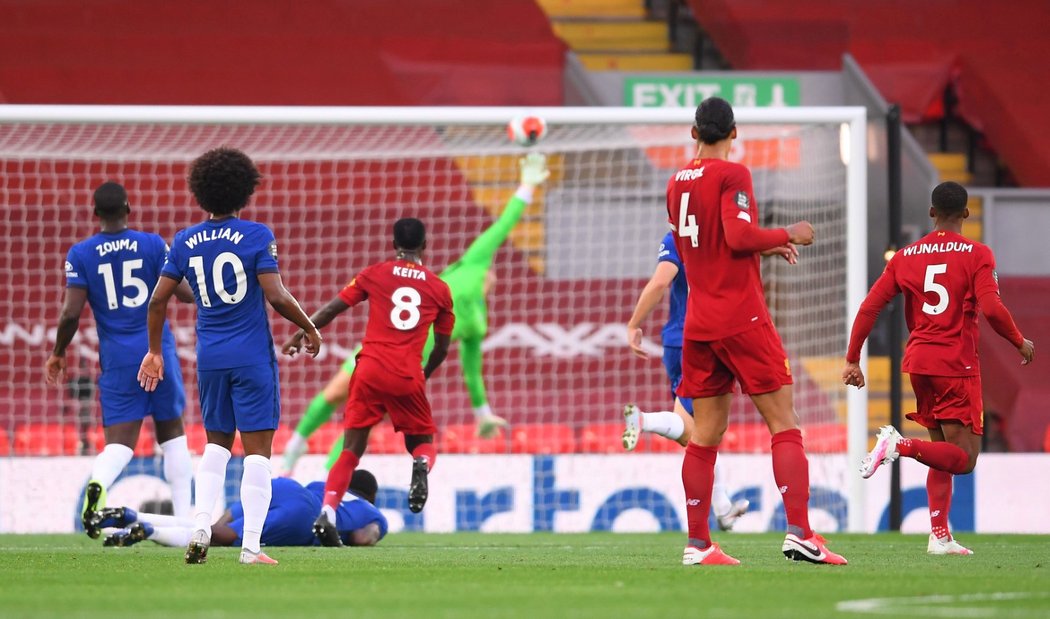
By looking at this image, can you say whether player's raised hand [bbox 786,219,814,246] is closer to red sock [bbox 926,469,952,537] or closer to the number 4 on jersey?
the number 4 on jersey

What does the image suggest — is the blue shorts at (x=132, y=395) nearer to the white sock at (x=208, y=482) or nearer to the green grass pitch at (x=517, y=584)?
the green grass pitch at (x=517, y=584)

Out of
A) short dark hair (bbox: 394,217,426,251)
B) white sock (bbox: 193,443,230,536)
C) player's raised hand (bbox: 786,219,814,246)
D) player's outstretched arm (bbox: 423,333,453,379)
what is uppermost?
short dark hair (bbox: 394,217,426,251)

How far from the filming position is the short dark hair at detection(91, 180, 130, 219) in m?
8.05

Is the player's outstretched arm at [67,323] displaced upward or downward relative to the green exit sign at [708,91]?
downward

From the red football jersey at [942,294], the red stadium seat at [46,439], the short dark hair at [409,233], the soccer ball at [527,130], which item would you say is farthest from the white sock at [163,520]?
the red stadium seat at [46,439]

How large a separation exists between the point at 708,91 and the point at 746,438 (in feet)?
15.0

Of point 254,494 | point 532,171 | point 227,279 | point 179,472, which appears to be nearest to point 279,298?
point 227,279

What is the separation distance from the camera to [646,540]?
956 cm

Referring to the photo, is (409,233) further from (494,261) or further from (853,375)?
(494,261)

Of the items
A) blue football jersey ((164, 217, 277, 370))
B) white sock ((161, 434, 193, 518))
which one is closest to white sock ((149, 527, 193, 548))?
white sock ((161, 434, 193, 518))

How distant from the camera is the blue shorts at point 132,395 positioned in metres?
8.17

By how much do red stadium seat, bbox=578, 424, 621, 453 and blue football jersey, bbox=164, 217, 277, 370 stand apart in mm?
6929

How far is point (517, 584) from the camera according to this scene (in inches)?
219

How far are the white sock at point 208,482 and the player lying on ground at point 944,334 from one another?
9.65 ft
